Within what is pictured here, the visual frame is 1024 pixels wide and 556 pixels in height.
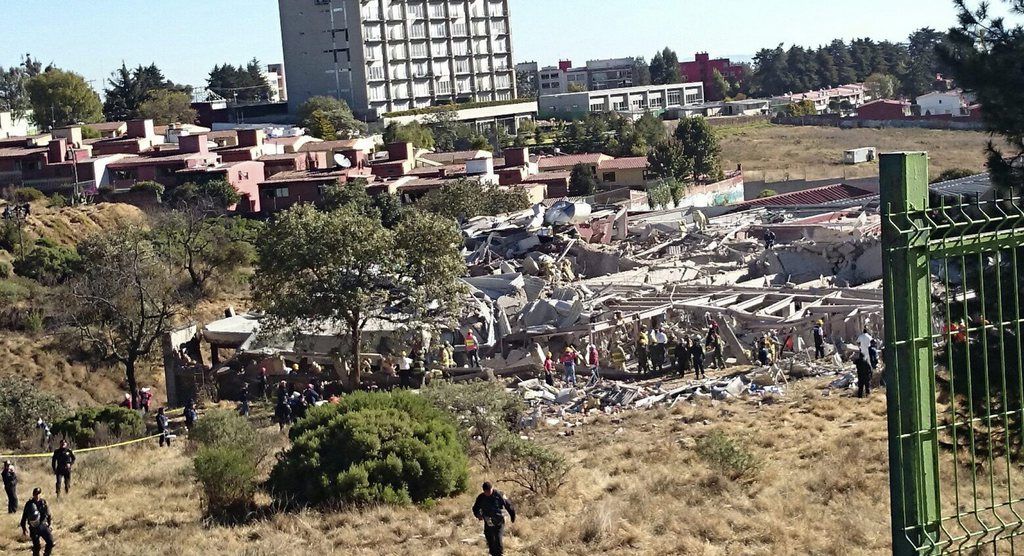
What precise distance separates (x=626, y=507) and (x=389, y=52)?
81901 mm

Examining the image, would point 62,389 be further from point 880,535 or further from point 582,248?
point 880,535

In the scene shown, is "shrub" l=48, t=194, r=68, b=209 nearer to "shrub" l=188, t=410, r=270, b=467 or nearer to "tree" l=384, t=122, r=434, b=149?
"tree" l=384, t=122, r=434, b=149

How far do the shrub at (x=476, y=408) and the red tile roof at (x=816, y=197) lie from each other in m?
24.9

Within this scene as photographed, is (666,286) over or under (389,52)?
under

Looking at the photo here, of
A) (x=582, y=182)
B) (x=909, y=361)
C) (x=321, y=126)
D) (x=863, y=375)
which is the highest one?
(x=321, y=126)

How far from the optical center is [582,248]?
103ft

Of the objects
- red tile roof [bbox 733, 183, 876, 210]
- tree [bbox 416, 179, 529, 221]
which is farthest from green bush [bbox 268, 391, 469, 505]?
A: tree [bbox 416, 179, 529, 221]

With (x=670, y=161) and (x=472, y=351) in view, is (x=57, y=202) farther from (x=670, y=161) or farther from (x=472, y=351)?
(x=472, y=351)

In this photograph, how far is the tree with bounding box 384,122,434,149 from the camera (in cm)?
6931

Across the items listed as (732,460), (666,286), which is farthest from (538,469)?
(666,286)

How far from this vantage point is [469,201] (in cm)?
4284

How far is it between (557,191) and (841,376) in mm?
35539

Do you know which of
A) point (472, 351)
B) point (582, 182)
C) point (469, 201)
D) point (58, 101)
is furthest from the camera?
point (58, 101)

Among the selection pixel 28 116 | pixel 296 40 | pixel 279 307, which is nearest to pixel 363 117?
pixel 296 40
